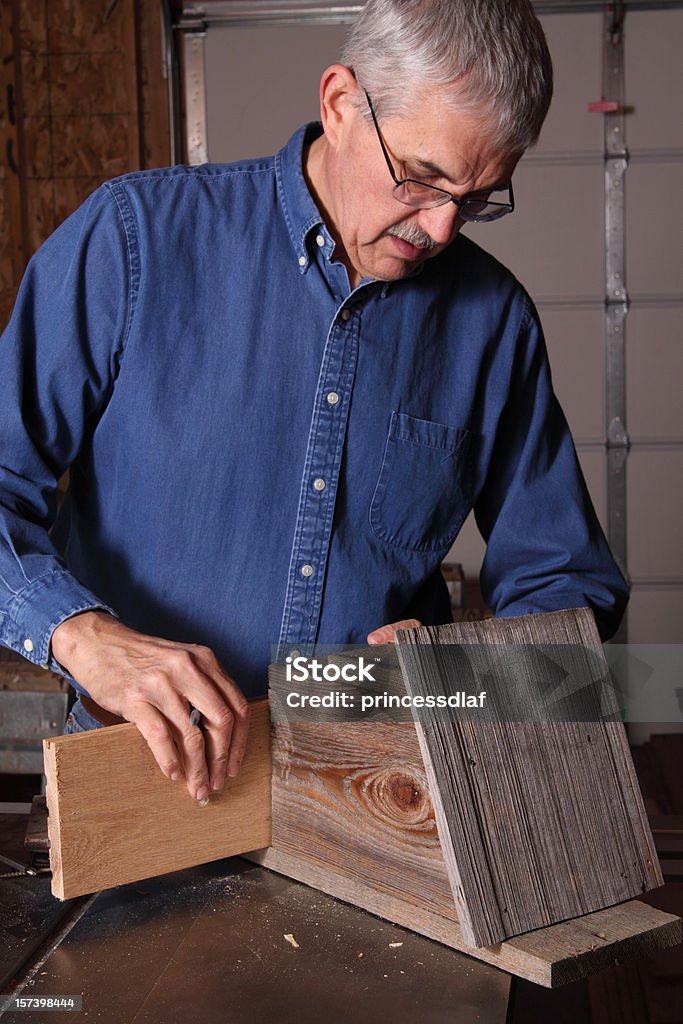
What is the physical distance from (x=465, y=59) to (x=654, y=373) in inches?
144

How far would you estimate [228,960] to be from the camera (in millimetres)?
984

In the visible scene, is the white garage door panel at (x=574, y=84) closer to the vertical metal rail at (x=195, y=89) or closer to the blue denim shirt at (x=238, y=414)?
the vertical metal rail at (x=195, y=89)

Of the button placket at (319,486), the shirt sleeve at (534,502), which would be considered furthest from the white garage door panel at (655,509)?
the button placket at (319,486)

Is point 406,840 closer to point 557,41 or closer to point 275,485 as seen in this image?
point 275,485

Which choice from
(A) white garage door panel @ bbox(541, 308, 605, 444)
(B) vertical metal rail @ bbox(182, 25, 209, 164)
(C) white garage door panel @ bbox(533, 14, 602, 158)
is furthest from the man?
(B) vertical metal rail @ bbox(182, 25, 209, 164)

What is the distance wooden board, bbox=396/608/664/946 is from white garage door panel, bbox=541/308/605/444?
11.7 feet

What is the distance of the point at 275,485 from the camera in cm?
135

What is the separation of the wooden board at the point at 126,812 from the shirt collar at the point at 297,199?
1.91 feet

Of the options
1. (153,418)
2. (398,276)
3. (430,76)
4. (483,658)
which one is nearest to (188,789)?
(483,658)

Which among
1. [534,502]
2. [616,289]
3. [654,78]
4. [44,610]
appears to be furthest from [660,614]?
[44,610]

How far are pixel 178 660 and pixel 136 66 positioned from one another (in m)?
4.10

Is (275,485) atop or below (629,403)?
atop

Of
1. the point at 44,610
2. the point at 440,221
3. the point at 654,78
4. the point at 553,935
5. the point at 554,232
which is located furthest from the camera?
the point at 554,232

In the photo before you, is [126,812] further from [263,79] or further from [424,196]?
[263,79]
